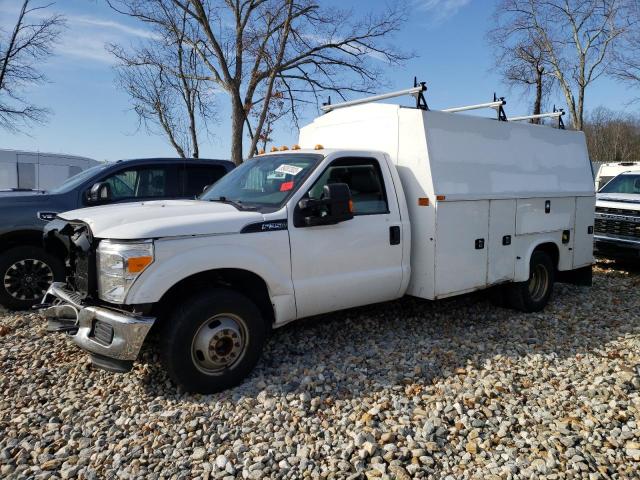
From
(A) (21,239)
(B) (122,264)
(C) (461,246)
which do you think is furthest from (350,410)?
(A) (21,239)

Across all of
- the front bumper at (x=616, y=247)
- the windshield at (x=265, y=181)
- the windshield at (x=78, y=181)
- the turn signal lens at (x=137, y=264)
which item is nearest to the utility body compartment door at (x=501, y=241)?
the windshield at (x=265, y=181)

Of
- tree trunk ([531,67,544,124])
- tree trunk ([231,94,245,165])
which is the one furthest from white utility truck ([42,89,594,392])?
tree trunk ([531,67,544,124])

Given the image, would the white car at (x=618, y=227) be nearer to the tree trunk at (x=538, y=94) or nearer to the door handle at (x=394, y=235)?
the door handle at (x=394, y=235)

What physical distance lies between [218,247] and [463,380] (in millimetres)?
2341

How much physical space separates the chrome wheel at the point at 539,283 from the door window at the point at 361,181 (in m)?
2.80

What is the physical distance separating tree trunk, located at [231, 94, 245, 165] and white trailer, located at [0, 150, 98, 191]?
17.8 ft

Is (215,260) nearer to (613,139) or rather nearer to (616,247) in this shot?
(616,247)

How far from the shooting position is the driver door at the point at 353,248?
14.2 ft

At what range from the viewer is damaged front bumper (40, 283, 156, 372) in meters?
3.56

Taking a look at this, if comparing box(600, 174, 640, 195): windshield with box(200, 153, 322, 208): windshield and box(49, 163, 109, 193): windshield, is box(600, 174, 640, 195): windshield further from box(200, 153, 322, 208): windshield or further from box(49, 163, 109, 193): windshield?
box(49, 163, 109, 193): windshield

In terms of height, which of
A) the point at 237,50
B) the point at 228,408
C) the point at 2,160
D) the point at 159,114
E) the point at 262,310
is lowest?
the point at 228,408

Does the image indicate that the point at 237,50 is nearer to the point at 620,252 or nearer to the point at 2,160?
the point at 2,160

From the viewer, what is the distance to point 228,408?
3738mm

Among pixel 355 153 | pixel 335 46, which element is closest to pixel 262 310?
pixel 355 153
